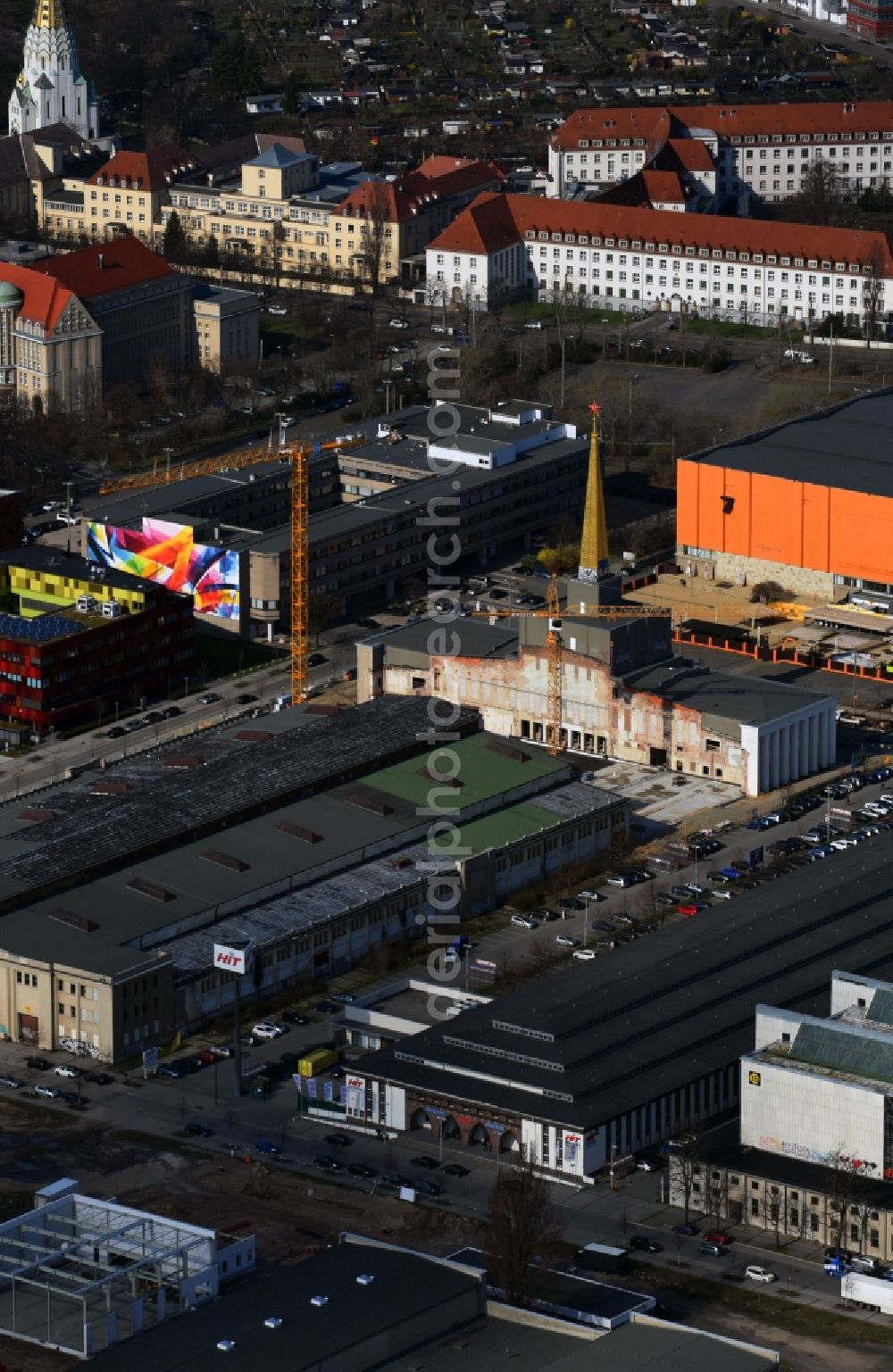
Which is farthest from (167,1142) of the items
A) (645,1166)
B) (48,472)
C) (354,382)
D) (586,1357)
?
(354,382)

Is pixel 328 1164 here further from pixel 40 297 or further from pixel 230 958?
pixel 40 297

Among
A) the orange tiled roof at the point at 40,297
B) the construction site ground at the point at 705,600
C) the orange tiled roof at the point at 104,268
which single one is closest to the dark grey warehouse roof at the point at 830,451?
the construction site ground at the point at 705,600

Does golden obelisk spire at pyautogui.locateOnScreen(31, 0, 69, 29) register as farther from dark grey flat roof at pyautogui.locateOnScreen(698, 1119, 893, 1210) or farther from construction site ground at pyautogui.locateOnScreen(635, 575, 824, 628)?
dark grey flat roof at pyautogui.locateOnScreen(698, 1119, 893, 1210)

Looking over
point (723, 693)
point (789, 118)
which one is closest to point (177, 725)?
point (723, 693)

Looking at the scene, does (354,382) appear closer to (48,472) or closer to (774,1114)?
(48,472)

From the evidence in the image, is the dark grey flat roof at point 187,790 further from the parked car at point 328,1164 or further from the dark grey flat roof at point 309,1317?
the dark grey flat roof at point 309,1317
